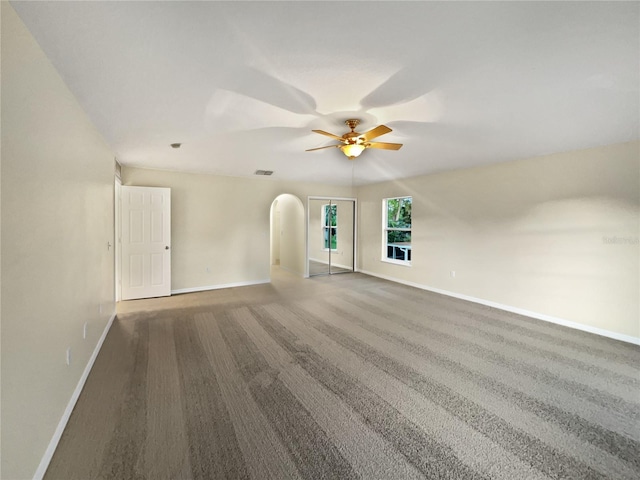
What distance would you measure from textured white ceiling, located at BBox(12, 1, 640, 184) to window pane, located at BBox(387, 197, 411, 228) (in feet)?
10.1

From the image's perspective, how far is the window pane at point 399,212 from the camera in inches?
254

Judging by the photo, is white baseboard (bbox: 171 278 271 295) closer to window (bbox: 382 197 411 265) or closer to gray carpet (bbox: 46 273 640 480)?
gray carpet (bbox: 46 273 640 480)

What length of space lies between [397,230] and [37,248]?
6224 millimetres

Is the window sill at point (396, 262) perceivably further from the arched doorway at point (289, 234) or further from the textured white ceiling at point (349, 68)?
the textured white ceiling at point (349, 68)

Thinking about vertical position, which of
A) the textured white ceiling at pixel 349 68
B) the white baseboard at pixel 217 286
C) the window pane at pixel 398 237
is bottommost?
the white baseboard at pixel 217 286

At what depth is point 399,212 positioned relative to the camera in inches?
263

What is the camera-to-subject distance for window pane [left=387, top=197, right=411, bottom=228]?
21.2ft

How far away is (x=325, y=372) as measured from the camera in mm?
2576

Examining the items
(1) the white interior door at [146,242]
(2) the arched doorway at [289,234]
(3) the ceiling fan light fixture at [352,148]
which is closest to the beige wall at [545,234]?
(3) the ceiling fan light fixture at [352,148]

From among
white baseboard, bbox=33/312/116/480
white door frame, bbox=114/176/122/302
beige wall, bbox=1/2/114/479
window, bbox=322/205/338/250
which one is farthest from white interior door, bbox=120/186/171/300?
window, bbox=322/205/338/250

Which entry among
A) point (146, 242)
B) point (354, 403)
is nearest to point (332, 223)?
point (146, 242)

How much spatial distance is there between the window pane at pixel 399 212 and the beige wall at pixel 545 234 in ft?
1.75

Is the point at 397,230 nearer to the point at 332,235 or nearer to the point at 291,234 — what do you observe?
the point at 332,235

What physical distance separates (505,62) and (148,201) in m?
5.39
